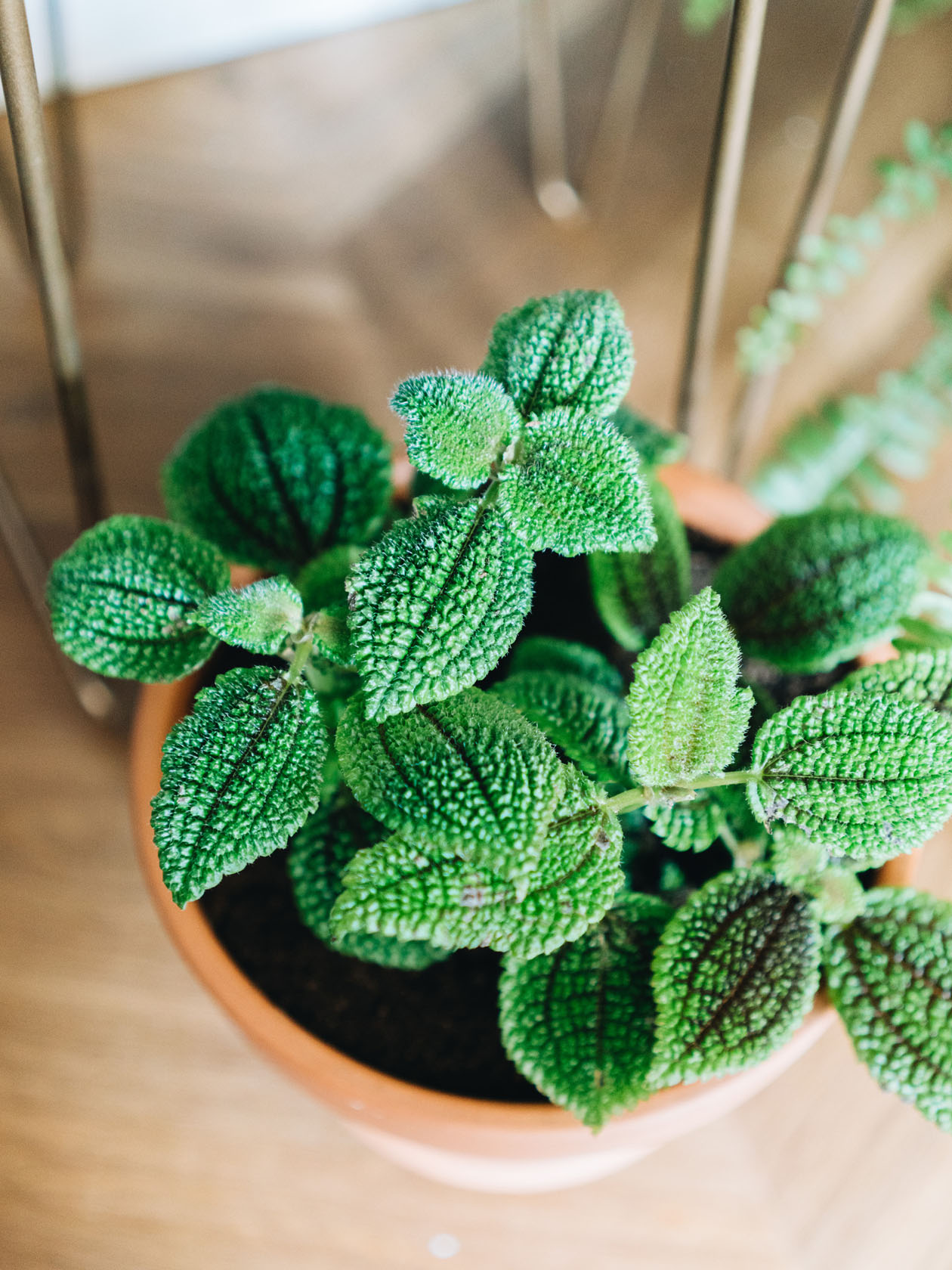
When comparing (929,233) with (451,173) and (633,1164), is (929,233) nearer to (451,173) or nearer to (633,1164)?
(451,173)

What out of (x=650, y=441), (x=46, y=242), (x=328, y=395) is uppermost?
(x=46, y=242)

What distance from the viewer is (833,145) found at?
2.23ft

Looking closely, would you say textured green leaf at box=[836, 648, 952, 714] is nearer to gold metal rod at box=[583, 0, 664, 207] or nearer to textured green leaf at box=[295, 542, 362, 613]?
textured green leaf at box=[295, 542, 362, 613]

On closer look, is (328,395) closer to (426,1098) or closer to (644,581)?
(644,581)

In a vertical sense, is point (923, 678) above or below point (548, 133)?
below

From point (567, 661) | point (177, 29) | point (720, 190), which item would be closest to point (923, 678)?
point (567, 661)

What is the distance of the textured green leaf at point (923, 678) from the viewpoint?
1.73 ft

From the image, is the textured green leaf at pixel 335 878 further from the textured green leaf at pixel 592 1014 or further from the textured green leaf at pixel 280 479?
the textured green leaf at pixel 280 479

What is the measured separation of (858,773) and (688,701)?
3.7 inches

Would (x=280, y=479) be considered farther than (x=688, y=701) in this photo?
Yes

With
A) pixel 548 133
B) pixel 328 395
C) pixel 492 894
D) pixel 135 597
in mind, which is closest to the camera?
pixel 492 894

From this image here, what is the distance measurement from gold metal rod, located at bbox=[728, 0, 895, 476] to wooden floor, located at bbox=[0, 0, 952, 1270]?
118mm

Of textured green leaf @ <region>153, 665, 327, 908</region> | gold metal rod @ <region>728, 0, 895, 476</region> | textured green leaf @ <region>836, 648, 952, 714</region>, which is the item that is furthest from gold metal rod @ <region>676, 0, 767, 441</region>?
textured green leaf @ <region>153, 665, 327, 908</region>

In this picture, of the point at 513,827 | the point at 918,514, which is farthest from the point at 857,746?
the point at 918,514
